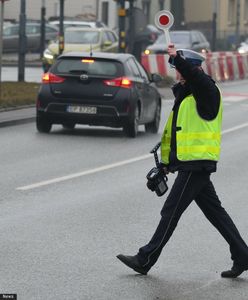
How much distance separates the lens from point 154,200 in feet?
45.3

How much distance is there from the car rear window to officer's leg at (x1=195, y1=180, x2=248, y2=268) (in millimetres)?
13156

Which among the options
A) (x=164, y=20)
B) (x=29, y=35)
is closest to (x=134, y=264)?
(x=164, y=20)

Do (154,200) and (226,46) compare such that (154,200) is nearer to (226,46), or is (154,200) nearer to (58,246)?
(58,246)

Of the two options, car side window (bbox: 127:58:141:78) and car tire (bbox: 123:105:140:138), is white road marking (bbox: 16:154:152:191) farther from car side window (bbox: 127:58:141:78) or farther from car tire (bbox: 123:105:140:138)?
car side window (bbox: 127:58:141:78)

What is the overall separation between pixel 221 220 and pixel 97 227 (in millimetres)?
2489

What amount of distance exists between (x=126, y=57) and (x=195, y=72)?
14.3 metres

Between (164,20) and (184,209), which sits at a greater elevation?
(164,20)

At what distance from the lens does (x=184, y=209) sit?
9.12m

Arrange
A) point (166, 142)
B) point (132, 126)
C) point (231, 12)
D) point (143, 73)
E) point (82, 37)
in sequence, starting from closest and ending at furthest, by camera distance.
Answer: point (166, 142) → point (132, 126) → point (143, 73) → point (82, 37) → point (231, 12)

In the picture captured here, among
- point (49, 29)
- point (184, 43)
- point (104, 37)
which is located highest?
point (104, 37)

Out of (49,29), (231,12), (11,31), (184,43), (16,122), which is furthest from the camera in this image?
(231,12)

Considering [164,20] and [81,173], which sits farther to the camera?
[81,173]

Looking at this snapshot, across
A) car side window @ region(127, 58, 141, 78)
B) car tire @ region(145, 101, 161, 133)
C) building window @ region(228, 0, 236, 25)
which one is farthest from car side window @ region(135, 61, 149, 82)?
building window @ region(228, 0, 236, 25)

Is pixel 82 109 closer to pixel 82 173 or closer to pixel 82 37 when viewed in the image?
pixel 82 173
